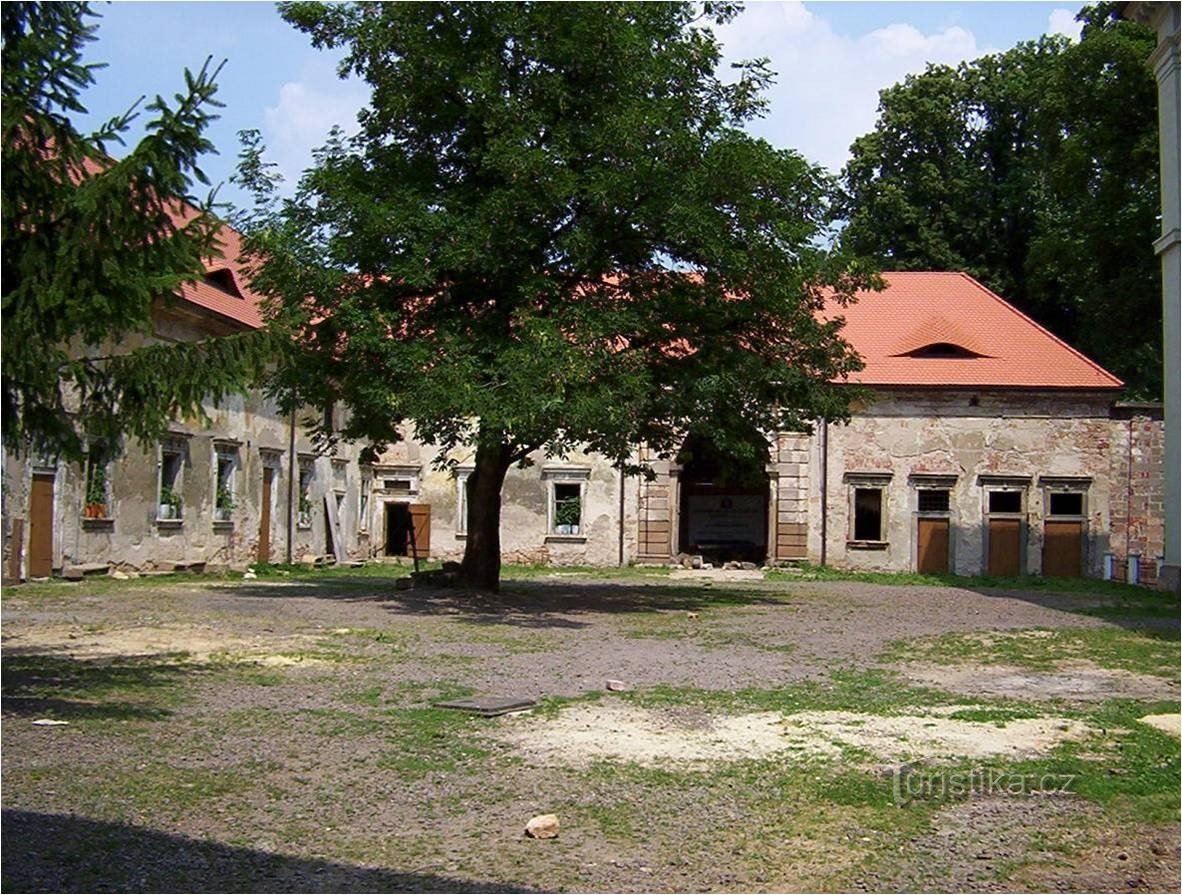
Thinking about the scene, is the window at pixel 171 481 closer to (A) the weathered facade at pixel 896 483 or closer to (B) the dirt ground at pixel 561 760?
(A) the weathered facade at pixel 896 483

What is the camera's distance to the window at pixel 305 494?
34.7 metres

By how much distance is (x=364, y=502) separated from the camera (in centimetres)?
3925

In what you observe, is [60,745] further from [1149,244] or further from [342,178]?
[1149,244]

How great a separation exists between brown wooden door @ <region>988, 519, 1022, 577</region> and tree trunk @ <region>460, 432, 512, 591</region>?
17792mm

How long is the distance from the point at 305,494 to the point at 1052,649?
2292 cm

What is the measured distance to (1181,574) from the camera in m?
19.8

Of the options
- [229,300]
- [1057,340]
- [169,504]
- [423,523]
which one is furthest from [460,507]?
[1057,340]

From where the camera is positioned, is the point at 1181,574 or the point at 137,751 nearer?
the point at 137,751

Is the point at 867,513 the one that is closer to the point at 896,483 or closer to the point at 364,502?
the point at 896,483

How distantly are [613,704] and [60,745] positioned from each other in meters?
4.32

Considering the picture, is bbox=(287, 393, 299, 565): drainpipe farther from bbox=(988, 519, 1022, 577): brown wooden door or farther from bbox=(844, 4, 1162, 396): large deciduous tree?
bbox=(988, 519, 1022, 577): brown wooden door

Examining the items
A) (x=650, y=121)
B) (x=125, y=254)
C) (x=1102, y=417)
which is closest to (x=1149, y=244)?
(x=1102, y=417)

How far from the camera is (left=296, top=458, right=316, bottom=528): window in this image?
34719 millimetres

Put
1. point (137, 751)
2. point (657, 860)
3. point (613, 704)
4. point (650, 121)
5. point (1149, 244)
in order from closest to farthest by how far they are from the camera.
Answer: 1. point (657, 860)
2. point (137, 751)
3. point (613, 704)
4. point (650, 121)
5. point (1149, 244)
